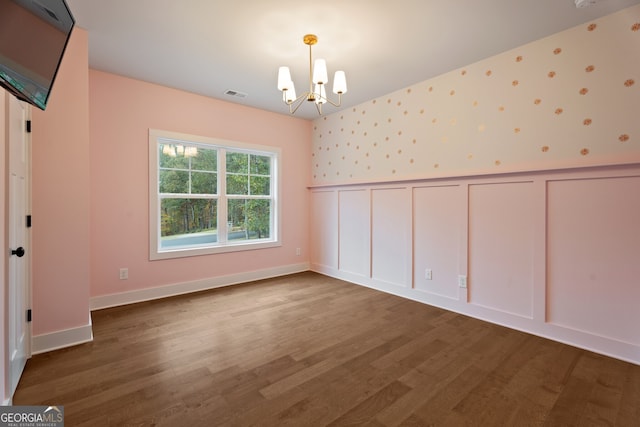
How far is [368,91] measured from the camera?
12.5 feet

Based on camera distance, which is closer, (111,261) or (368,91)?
(111,261)

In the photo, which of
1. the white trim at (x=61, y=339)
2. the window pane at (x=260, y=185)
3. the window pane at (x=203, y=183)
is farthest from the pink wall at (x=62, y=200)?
the window pane at (x=260, y=185)

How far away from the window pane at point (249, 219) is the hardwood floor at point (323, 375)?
1604mm

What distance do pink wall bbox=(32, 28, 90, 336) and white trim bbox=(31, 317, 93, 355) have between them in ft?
0.13

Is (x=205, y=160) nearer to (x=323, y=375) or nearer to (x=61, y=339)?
(x=61, y=339)

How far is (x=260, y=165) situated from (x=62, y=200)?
8.78ft

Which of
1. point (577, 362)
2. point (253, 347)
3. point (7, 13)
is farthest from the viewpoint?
point (253, 347)

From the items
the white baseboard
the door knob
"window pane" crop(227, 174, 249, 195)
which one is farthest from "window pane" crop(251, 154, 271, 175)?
the door knob

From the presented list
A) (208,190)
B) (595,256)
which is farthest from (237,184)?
(595,256)

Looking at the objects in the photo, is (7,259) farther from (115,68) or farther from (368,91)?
(368,91)

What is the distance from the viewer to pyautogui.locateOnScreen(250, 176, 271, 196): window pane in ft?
15.2

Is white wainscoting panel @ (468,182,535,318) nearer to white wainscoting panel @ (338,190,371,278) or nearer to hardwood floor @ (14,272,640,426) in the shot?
hardwood floor @ (14,272,640,426)

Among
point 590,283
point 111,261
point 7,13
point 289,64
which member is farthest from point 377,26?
point 111,261

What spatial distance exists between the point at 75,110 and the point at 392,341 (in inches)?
131
